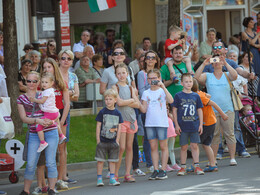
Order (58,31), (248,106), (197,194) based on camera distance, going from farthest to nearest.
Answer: (58,31) → (248,106) → (197,194)

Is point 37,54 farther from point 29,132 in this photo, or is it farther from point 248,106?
point 29,132

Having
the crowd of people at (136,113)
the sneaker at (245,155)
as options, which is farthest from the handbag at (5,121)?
the sneaker at (245,155)

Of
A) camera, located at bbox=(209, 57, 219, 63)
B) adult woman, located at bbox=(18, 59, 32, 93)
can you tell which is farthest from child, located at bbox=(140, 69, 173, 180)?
adult woman, located at bbox=(18, 59, 32, 93)

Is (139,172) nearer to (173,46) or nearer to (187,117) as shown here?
(187,117)

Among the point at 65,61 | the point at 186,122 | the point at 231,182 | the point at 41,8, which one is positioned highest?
the point at 41,8

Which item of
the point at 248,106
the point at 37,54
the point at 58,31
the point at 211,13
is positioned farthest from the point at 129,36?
the point at 248,106

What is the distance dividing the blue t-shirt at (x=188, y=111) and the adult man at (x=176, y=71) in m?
1.32

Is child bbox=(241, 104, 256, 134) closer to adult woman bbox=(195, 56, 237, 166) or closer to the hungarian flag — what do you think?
adult woman bbox=(195, 56, 237, 166)

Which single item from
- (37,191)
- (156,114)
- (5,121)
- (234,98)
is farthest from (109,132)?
(234,98)

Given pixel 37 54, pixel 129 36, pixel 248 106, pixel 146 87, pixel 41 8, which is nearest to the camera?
pixel 146 87

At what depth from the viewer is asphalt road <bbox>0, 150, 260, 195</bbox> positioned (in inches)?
377

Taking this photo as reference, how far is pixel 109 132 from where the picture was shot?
10.5 m

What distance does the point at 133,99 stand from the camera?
11.1 meters

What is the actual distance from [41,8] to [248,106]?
9.27 meters
